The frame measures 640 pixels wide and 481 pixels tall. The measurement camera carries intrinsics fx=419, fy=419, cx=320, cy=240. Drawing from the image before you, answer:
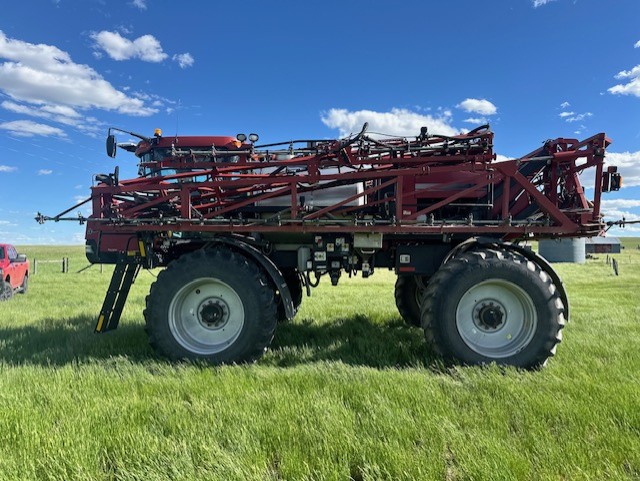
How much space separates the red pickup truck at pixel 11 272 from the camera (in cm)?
1006

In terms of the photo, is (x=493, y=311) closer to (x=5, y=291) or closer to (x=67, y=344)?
(x=67, y=344)

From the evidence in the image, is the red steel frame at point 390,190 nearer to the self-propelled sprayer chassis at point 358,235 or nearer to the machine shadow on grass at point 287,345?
the self-propelled sprayer chassis at point 358,235

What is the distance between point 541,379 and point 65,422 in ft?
12.5

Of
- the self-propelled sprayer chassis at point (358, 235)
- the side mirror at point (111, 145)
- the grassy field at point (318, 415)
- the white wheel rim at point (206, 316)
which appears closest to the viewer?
the grassy field at point (318, 415)

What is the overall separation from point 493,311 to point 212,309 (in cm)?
304

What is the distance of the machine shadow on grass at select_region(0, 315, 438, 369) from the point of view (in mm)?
4523

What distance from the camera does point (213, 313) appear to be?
185 inches

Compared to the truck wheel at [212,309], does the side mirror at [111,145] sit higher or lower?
higher

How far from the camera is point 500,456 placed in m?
2.44

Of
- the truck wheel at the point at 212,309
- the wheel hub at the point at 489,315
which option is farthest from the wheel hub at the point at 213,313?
the wheel hub at the point at 489,315

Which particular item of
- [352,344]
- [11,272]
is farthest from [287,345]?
[11,272]

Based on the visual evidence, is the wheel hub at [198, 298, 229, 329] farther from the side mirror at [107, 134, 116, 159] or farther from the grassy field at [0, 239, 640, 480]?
the side mirror at [107, 134, 116, 159]

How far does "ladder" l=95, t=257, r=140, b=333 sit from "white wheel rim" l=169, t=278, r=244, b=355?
84cm

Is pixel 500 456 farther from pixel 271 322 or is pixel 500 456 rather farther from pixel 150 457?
pixel 271 322
